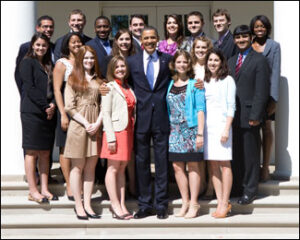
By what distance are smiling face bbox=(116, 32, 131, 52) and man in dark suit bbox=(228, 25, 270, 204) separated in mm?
1140

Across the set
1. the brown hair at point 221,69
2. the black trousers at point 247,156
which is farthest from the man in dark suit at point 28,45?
the black trousers at point 247,156

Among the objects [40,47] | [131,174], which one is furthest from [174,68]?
[40,47]

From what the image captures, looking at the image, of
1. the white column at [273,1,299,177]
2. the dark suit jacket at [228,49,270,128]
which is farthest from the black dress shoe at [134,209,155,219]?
the white column at [273,1,299,177]

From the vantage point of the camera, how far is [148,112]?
5.77 m

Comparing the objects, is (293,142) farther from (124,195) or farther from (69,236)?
(69,236)

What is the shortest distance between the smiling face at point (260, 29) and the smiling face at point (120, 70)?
5.52 ft

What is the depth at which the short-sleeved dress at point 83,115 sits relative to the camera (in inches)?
227

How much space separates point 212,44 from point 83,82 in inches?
56.3

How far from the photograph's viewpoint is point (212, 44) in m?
5.97

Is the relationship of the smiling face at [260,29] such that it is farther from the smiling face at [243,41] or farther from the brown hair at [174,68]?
the brown hair at [174,68]

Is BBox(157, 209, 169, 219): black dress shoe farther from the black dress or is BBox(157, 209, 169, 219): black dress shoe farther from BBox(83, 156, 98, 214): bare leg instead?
the black dress

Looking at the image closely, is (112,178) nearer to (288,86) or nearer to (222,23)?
(222,23)

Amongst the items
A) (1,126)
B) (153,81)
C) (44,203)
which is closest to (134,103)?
(153,81)

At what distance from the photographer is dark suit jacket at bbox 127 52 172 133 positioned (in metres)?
5.77
